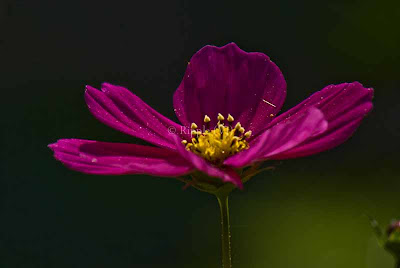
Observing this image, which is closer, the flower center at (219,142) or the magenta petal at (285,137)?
the magenta petal at (285,137)

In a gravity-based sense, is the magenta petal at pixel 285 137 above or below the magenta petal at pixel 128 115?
below

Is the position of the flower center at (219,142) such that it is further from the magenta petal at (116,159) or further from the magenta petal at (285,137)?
the magenta petal at (285,137)

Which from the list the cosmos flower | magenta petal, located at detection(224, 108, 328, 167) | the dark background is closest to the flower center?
the cosmos flower

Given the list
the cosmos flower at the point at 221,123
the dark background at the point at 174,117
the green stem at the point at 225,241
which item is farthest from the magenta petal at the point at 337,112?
the dark background at the point at 174,117

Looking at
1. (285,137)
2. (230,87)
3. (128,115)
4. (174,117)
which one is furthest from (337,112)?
(174,117)

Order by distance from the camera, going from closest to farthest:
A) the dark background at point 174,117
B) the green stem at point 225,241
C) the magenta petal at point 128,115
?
the green stem at point 225,241, the magenta petal at point 128,115, the dark background at point 174,117
